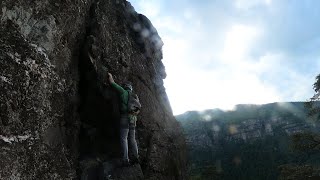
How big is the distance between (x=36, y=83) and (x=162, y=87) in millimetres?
7996

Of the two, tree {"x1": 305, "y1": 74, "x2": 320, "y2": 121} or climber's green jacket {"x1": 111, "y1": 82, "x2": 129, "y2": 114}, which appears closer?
climber's green jacket {"x1": 111, "y1": 82, "x2": 129, "y2": 114}

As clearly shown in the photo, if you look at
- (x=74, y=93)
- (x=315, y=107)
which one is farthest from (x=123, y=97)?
(x=315, y=107)

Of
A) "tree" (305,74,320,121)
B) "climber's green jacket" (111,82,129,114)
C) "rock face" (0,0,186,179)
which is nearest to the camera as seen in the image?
"rock face" (0,0,186,179)

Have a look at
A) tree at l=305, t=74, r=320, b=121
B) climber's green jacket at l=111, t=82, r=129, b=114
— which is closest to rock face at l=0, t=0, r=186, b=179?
climber's green jacket at l=111, t=82, r=129, b=114

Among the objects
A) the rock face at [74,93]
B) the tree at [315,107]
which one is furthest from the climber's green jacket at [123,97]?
the tree at [315,107]

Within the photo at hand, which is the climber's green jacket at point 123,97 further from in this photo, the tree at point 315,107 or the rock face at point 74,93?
the tree at point 315,107

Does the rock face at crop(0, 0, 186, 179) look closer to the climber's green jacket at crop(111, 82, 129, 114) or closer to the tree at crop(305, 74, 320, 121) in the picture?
the climber's green jacket at crop(111, 82, 129, 114)

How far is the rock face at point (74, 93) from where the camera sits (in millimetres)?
9266

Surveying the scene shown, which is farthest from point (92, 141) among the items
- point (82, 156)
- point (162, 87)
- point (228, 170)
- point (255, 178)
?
point (228, 170)

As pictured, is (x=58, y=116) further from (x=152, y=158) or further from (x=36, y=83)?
(x=152, y=158)

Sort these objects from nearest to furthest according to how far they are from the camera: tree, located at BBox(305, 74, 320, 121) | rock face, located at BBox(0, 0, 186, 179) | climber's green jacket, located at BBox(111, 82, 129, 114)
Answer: rock face, located at BBox(0, 0, 186, 179), climber's green jacket, located at BBox(111, 82, 129, 114), tree, located at BBox(305, 74, 320, 121)

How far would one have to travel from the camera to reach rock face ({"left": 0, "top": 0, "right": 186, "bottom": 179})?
9.27 m

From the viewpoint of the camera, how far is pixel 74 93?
38.4ft

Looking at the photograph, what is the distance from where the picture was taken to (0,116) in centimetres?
875
